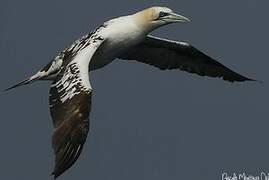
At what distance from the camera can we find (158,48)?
37938mm

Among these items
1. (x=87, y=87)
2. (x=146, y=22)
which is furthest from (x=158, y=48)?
(x=87, y=87)

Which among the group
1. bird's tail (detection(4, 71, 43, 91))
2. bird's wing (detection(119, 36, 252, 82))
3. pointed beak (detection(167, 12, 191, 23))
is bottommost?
bird's wing (detection(119, 36, 252, 82))

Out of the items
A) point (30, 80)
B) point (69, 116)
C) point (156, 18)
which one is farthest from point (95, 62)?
point (69, 116)

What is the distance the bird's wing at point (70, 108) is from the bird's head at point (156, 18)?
2.44 metres

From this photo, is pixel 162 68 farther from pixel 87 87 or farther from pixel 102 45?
pixel 87 87

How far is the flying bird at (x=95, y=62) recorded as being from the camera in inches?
1060

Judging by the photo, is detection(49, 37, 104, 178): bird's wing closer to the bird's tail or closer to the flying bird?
the flying bird

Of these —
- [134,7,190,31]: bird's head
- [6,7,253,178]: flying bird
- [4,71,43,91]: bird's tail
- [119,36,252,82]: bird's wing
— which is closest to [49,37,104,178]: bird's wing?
[6,7,253,178]: flying bird

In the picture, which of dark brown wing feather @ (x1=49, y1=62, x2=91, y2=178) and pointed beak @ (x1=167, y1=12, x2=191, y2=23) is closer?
dark brown wing feather @ (x1=49, y1=62, x2=91, y2=178)

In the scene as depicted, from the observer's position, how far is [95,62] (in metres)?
32.6

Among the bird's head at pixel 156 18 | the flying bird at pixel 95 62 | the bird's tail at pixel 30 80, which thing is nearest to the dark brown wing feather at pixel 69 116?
the flying bird at pixel 95 62

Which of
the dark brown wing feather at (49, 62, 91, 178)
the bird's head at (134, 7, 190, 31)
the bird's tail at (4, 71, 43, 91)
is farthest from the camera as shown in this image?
the bird's tail at (4, 71, 43, 91)

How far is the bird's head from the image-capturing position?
109 ft

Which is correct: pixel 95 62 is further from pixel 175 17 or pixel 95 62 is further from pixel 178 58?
pixel 178 58
